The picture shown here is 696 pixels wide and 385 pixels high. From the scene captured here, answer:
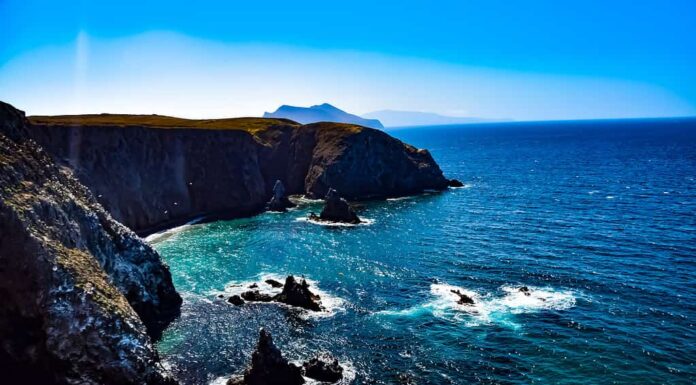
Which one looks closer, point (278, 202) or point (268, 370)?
point (268, 370)

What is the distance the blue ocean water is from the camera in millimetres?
44031

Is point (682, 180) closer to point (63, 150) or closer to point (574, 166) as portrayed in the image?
point (574, 166)

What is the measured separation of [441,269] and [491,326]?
1940 centimetres

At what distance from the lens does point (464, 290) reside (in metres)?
61.6

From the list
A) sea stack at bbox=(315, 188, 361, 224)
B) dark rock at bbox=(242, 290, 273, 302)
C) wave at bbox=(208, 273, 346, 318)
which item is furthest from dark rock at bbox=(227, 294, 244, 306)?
sea stack at bbox=(315, 188, 361, 224)

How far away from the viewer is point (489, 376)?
41.7 m

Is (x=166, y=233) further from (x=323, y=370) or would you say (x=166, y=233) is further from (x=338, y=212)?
(x=323, y=370)

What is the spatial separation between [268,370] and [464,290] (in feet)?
99.7

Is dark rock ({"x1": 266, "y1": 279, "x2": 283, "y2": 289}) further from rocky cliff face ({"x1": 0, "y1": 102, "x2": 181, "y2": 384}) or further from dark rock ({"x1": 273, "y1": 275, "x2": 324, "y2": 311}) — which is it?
rocky cliff face ({"x1": 0, "y1": 102, "x2": 181, "y2": 384})

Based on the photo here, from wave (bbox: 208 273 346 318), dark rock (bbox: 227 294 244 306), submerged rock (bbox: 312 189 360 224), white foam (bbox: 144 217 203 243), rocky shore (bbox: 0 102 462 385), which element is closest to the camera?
rocky shore (bbox: 0 102 462 385)

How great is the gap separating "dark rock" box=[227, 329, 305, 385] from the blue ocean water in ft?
12.4

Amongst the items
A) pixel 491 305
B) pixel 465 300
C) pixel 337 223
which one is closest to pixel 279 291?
pixel 465 300

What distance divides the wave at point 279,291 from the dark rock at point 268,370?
45.2 ft

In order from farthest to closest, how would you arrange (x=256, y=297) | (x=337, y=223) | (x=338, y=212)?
1. (x=338, y=212)
2. (x=337, y=223)
3. (x=256, y=297)
